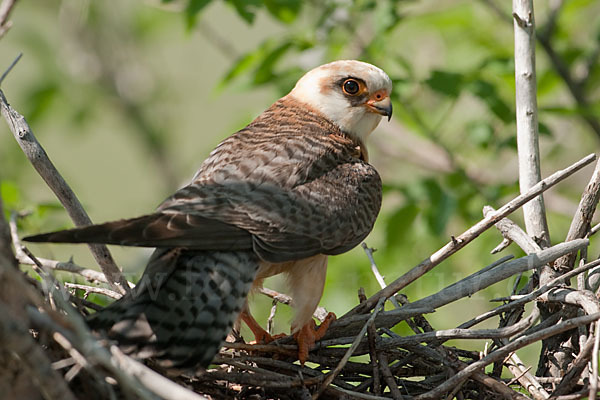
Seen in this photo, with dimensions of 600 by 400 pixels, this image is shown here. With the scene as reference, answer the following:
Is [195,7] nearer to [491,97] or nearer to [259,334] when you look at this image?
[491,97]

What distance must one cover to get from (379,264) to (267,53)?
1779 millimetres

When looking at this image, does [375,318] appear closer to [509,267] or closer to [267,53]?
[509,267]

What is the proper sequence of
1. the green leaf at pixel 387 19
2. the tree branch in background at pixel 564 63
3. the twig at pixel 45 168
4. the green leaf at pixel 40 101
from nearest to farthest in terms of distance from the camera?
1. the twig at pixel 45 168
2. the green leaf at pixel 387 19
3. the tree branch in background at pixel 564 63
4. the green leaf at pixel 40 101

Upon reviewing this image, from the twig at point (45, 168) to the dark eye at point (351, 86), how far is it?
188cm

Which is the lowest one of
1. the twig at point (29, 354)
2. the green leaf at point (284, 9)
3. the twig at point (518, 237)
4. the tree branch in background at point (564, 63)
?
the twig at point (29, 354)

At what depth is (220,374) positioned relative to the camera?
331 cm

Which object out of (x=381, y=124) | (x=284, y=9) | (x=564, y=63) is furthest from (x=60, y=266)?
(x=381, y=124)

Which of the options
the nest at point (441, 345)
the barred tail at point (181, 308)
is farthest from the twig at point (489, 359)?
the barred tail at point (181, 308)

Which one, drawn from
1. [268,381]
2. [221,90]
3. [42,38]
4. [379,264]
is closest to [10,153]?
[42,38]

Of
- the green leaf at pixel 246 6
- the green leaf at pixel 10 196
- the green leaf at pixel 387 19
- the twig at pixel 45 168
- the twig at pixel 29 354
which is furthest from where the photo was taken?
the green leaf at pixel 387 19

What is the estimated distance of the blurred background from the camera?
205 inches

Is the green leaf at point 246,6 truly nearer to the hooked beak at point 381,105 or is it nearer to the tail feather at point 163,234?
the hooked beak at point 381,105

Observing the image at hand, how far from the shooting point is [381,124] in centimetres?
732

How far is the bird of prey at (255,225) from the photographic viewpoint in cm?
300
